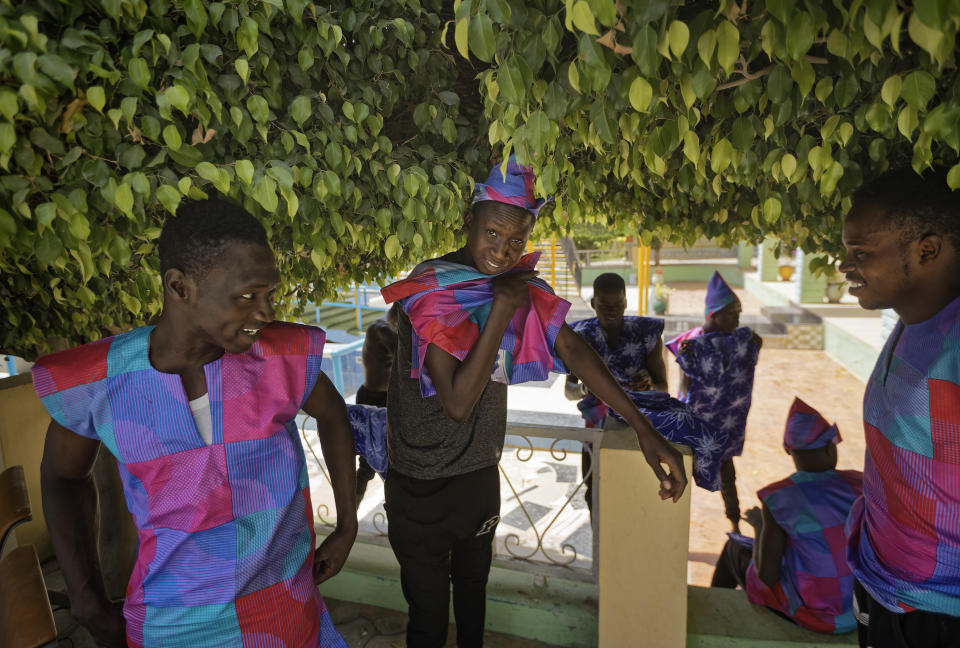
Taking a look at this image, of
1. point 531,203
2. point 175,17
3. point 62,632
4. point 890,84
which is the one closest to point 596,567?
point 531,203

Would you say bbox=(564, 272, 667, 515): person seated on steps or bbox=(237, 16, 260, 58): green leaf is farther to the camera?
bbox=(564, 272, 667, 515): person seated on steps

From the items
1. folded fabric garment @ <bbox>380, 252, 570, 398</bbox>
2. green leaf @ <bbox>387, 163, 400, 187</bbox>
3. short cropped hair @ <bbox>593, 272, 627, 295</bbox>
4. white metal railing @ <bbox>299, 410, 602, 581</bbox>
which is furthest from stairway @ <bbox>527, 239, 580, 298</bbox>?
folded fabric garment @ <bbox>380, 252, 570, 398</bbox>

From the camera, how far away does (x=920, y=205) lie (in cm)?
185

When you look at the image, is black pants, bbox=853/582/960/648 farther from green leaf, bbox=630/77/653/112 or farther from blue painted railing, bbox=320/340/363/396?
blue painted railing, bbox=320/340/363/396

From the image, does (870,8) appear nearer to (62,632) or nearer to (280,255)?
(280,255)

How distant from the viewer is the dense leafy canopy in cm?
148

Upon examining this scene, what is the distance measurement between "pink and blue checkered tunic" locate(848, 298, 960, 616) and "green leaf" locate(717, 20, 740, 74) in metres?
1.10

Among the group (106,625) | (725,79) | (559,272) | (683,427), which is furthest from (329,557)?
(559,272)

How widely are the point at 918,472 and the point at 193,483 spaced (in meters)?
2.24

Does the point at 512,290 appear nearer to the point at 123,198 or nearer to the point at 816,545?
the point at 123,198

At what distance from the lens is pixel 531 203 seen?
228 cm

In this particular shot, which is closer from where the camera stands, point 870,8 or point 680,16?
A: point 870,8

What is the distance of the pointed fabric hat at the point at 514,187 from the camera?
225 cm

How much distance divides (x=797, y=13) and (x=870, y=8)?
0.16m
